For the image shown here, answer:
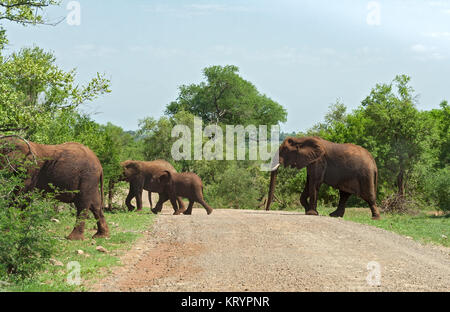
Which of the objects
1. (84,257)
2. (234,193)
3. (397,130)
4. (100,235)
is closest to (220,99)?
(234,193)

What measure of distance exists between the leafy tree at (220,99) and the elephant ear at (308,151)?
49.2 meters

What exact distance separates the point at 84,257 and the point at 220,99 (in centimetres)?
6429

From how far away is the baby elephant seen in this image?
26.3 meters

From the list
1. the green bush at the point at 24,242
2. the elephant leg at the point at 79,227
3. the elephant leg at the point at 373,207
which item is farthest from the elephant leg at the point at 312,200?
the green bush at the point at 24,242

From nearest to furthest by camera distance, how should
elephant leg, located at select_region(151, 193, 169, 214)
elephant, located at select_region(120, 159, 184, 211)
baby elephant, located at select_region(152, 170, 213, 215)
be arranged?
baby elephant, located at select_region(152, 170, 213, 215) → elephant leg, located at select_region(151, 193, 169, 214) → elephant, located at select_region(120, 159, 184, 211)

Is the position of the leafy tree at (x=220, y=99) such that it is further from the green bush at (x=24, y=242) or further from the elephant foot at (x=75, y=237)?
the green bush at (x=24, y=242)

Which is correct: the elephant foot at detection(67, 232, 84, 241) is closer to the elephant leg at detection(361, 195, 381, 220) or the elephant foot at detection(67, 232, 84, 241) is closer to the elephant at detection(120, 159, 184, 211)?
the elephant at detection(120, 159, 184, 211)

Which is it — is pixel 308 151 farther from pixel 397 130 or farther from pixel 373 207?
pixel 397 130

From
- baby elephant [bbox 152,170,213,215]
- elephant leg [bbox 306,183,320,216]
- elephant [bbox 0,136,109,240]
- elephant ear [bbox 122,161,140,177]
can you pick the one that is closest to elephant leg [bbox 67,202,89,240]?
elephant [bbox 0,136,109,240]

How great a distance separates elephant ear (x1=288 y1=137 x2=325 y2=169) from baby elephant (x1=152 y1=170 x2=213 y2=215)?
14.0ft

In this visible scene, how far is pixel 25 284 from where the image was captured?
1049 centimetres

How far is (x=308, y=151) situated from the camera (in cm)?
2494

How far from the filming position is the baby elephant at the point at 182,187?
26266 millimetres
